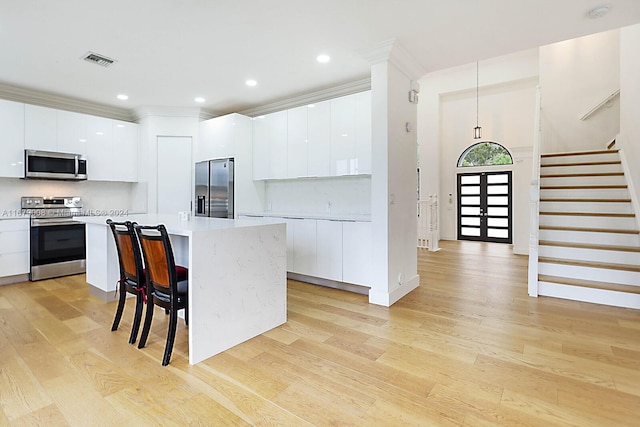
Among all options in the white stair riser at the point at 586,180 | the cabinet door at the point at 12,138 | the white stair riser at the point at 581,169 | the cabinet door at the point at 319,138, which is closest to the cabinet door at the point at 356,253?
the cabinet door at the point at 319,138

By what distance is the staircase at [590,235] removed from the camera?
3480mm

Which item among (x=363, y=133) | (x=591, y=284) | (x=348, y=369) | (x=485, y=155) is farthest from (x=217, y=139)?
(x=485, y=155)

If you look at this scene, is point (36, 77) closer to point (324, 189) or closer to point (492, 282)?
point (324, 189)

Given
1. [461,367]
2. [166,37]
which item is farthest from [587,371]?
[166,37]

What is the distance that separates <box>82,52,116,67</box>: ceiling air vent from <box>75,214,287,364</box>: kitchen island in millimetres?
2271

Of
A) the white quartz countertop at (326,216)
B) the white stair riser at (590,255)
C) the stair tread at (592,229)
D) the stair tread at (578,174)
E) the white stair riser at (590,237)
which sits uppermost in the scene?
the stair tread at (578,174)

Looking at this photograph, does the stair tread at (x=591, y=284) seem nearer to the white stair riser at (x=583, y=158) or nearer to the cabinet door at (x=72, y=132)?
the white stair riser at (x=583, y=158)

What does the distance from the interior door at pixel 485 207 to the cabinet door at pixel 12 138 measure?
899cm

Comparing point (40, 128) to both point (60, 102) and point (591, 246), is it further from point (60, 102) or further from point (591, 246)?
point (591, 246)

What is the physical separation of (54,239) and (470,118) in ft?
29.6

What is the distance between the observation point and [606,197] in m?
4.45

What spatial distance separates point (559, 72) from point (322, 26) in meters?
6.11

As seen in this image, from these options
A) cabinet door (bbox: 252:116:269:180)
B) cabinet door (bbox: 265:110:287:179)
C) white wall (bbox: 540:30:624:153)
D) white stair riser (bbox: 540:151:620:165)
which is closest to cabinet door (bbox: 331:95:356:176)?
cabinet door (bbox: 265:110:287:179)

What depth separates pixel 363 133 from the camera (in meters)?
4.03
